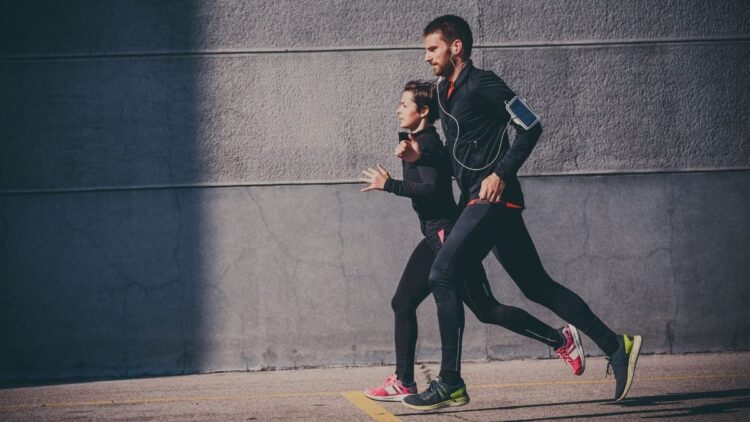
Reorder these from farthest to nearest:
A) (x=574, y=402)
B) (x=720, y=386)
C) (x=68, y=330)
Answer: (x=68, y=330)
(x=720, y=386)
(x=574, y=402)

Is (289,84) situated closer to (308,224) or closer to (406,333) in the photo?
(308,224)

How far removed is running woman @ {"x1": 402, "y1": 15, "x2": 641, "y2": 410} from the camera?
4867 millimetres

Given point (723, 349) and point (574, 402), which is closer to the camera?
point (574, 402)

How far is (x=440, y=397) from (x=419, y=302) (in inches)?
28.0

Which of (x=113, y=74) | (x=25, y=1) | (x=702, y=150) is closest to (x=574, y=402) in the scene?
(x=702, y=150)

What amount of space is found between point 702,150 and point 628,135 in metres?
0.62

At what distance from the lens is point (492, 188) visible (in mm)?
4828

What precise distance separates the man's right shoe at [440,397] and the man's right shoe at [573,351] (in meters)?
0.66

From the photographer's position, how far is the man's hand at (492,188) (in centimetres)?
483

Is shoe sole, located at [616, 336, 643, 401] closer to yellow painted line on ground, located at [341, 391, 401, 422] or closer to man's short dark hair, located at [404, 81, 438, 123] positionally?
yellow painted line on ground, located at [341, 391, 401, 422]

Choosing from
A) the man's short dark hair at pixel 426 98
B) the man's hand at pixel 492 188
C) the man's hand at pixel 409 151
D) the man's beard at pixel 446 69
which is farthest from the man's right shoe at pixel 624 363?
the man's beard at pixel 446 69

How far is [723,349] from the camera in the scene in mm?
7320

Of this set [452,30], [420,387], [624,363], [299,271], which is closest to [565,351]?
[624,363]

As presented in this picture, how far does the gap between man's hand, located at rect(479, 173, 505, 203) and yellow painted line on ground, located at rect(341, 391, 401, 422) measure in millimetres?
1277
